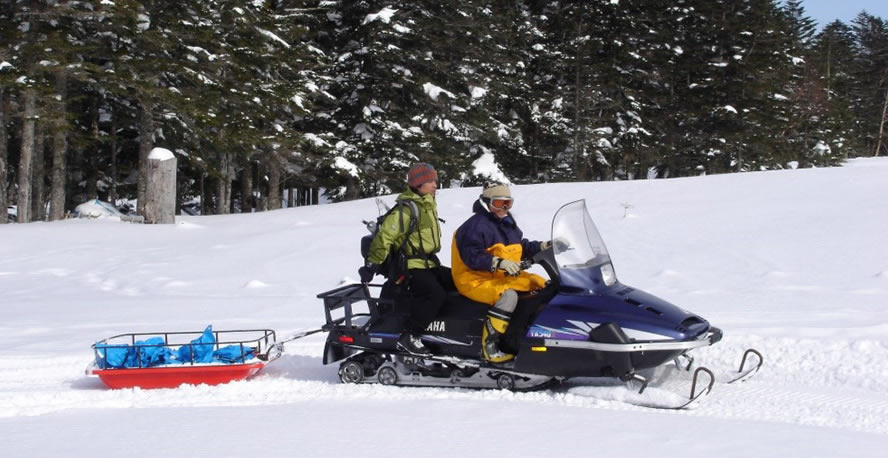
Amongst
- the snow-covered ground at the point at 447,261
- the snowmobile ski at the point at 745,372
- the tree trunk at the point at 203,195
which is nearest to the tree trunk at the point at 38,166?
the snow-covered ground at the point at 447,261

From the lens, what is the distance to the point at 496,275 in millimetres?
5367

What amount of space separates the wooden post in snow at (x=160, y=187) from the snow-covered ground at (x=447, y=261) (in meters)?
0.49

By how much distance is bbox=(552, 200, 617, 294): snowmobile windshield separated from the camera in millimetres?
5113

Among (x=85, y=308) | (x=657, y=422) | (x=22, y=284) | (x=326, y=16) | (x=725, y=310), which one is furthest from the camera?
(x=326, y=16)

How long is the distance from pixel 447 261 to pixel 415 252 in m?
6.19

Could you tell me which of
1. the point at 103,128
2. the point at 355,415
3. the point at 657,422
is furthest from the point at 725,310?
the point at 103,128

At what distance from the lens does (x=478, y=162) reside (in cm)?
2503

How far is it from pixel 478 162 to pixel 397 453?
70.9ft

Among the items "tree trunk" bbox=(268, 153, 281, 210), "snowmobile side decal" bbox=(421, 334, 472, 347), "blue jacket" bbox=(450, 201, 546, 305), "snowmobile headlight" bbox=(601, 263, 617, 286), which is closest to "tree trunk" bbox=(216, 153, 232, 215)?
"tree trunk" bbox=(268, 153, 281, 210)

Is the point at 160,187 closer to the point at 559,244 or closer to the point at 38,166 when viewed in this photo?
the point at 38,166

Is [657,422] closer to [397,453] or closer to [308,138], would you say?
[397,453]

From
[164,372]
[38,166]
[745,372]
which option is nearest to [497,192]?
[745,372]

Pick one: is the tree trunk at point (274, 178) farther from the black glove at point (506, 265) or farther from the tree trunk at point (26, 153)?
the black glove at point (506, 265)

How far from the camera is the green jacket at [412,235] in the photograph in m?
5.36
